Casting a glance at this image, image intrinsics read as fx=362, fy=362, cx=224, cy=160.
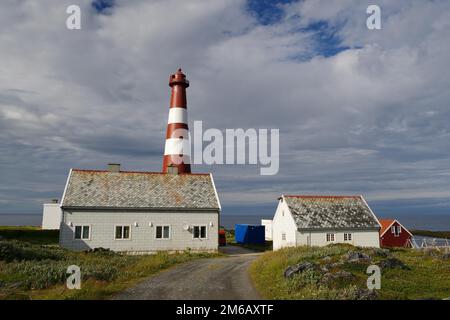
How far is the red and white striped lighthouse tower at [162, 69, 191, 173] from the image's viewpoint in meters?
36.5

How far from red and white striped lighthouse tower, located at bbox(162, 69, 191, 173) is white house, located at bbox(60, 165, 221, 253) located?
289 cm

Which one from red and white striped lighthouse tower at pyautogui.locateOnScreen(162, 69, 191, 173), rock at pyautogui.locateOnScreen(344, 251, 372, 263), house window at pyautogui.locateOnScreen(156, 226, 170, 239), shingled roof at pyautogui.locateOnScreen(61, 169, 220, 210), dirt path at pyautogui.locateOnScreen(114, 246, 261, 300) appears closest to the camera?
dirt path at pyautogui.locateOnScreen(114, 246, 261, 300)

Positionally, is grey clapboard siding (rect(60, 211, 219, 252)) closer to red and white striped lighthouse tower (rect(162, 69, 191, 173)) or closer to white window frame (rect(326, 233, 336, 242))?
red and white striped lighthouse tower (rect(162, 69, 191, 173))

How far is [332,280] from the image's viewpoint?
1529cm

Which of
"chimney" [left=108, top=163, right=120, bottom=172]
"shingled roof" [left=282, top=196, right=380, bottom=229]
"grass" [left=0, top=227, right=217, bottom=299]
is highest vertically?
"chimney" [left=108, top=163, right=120, bottom=172]

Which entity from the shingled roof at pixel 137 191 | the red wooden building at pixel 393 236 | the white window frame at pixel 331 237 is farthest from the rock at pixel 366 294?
the red wooden building at pixel 393 236

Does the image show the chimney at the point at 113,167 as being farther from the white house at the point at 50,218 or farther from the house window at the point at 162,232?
the white house at the point at 50,218

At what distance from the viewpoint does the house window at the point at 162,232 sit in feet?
101

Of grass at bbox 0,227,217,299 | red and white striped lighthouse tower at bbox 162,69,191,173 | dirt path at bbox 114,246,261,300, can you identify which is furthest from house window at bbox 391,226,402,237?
grass at bbox 0,227,217,299

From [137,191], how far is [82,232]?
5764mm
